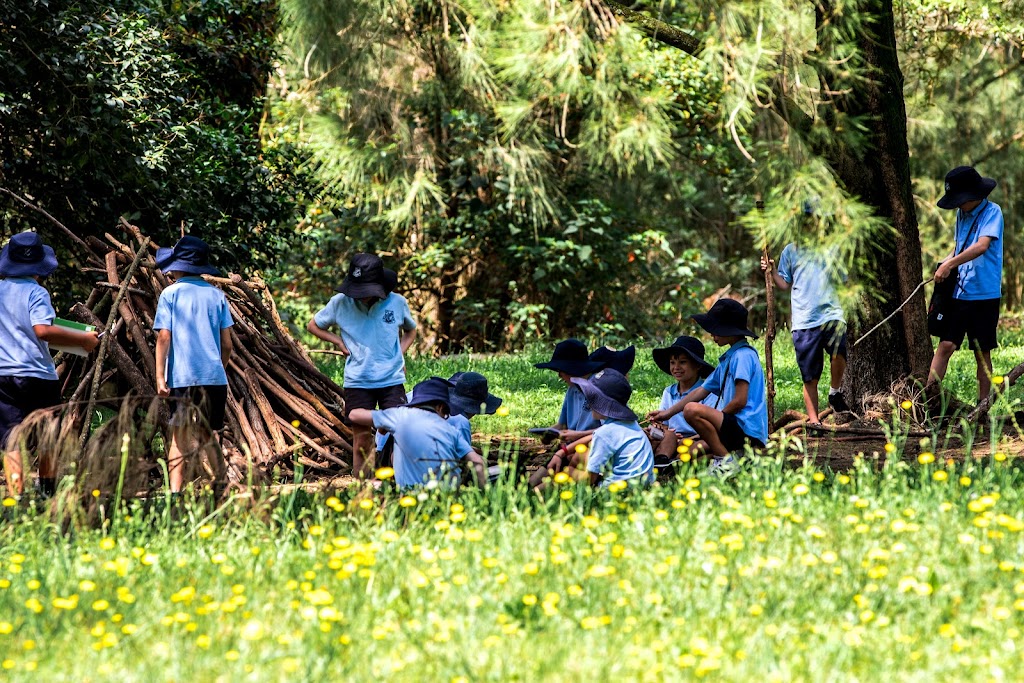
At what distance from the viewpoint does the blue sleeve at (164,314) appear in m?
6.11

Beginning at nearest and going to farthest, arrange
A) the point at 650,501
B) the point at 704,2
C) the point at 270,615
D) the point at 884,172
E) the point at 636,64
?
the point at 270,615
the point at 650,501
the point at 704,2
the point at 636,64
the point at 884,172

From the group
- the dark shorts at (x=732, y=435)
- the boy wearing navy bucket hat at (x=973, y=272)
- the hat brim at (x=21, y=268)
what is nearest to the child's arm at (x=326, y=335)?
the hat brim at (x=21, y=268)

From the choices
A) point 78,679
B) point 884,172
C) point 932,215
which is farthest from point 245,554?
point 932,215

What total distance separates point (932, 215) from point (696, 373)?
13.1 m

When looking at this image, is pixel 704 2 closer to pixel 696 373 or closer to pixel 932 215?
pixel 696 373

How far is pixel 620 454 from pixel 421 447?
3.06 feet

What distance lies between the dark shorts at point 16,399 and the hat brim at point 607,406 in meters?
2.76

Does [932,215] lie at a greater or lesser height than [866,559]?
greater

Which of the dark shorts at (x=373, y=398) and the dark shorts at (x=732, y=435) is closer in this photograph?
the dark shorts at (x=732, y=435)

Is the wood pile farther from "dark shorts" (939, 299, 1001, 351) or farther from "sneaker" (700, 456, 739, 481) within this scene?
"dark shorts" (939, 299, 1001, 351)

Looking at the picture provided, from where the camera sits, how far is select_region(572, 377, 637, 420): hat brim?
573 centimetres

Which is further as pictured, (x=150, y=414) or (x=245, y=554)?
(x=150, y=414)

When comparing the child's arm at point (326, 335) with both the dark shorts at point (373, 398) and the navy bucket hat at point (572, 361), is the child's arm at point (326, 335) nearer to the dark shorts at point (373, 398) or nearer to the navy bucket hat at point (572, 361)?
the dark shorts at point (373, 398)

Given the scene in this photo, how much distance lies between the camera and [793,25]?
6.02 m
